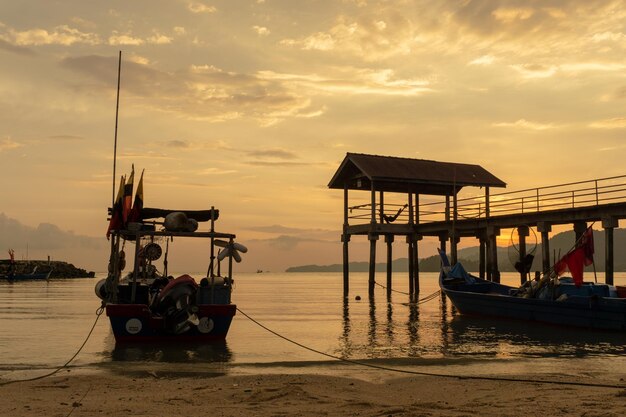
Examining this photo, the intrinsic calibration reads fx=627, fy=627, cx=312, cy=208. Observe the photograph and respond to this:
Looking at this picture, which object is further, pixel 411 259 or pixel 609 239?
pixel 411 259

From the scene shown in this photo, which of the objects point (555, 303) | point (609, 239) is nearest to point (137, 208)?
point (555, 303)

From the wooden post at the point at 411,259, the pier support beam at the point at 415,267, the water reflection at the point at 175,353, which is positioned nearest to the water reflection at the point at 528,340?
the water reflection at the point at 175,353

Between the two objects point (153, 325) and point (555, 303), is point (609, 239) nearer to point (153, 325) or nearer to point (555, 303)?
point (555, 303)

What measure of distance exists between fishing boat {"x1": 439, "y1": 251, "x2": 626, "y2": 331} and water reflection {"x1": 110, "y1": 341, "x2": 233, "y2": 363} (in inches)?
474

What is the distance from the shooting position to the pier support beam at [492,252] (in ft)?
110

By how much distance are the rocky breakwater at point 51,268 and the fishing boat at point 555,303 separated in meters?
85.6

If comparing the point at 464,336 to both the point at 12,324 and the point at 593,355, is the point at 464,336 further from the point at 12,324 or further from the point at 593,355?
the point at 12,324

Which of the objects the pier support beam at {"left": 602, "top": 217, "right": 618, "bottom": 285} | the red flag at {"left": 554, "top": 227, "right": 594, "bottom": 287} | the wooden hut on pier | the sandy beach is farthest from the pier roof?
the sandy beach

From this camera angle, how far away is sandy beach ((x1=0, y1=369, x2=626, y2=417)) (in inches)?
353

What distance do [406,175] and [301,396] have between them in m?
28.0

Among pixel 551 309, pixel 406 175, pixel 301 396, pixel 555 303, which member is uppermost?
pixel 406 175

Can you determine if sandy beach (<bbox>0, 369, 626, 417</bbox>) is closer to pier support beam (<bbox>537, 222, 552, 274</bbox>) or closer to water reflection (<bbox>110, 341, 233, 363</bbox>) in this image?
water reflection (<bbox>110, 341, 233, 363</bbox>)

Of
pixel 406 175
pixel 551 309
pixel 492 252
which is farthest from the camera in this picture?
pixel 406 175

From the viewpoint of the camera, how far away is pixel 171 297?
16.7 m
